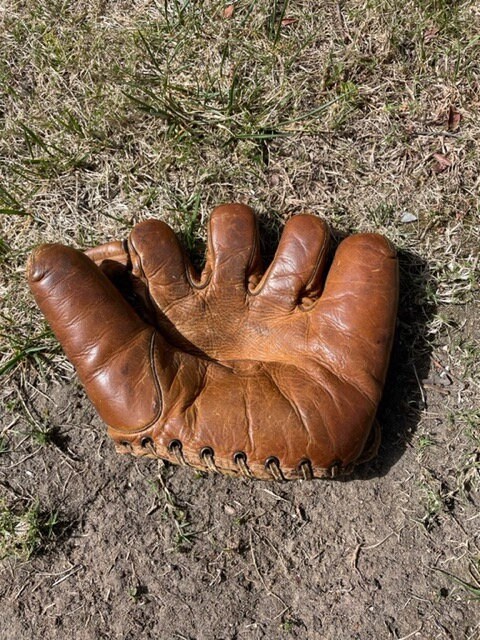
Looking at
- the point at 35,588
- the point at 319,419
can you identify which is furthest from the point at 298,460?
the point at 35,588

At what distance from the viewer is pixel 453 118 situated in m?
3.34

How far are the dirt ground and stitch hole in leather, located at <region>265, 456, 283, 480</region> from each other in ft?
1.38

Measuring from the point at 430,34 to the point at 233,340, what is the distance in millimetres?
2004

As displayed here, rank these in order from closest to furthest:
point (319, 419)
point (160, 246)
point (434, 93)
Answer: point (319, 419) < point (160, 246) < point (434, 93)

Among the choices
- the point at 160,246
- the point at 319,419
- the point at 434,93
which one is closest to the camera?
the point at 319,419

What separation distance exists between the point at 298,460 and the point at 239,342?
0.68 m

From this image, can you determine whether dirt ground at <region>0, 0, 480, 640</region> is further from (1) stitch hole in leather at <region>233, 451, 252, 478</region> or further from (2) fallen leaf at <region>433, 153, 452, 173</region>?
(1) stitch hole in leather at <region>233, 451, 252, 478</region>

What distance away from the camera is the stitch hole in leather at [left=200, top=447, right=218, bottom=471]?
2.69 metres

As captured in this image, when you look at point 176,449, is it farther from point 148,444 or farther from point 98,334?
point 98,334

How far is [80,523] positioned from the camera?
3.13 m

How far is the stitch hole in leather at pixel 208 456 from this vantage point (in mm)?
2693

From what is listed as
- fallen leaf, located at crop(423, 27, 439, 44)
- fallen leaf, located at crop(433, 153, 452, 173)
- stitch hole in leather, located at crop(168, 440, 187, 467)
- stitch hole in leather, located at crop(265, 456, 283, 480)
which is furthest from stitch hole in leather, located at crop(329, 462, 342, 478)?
fallen leaf, located at crop(423, 27, 439, 44)

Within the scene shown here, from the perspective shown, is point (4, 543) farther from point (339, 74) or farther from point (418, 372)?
point (339, 74)

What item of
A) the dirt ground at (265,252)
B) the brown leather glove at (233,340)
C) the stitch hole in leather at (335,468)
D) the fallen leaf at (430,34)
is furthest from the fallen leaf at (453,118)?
the stitch hole in leather at (335,468)
